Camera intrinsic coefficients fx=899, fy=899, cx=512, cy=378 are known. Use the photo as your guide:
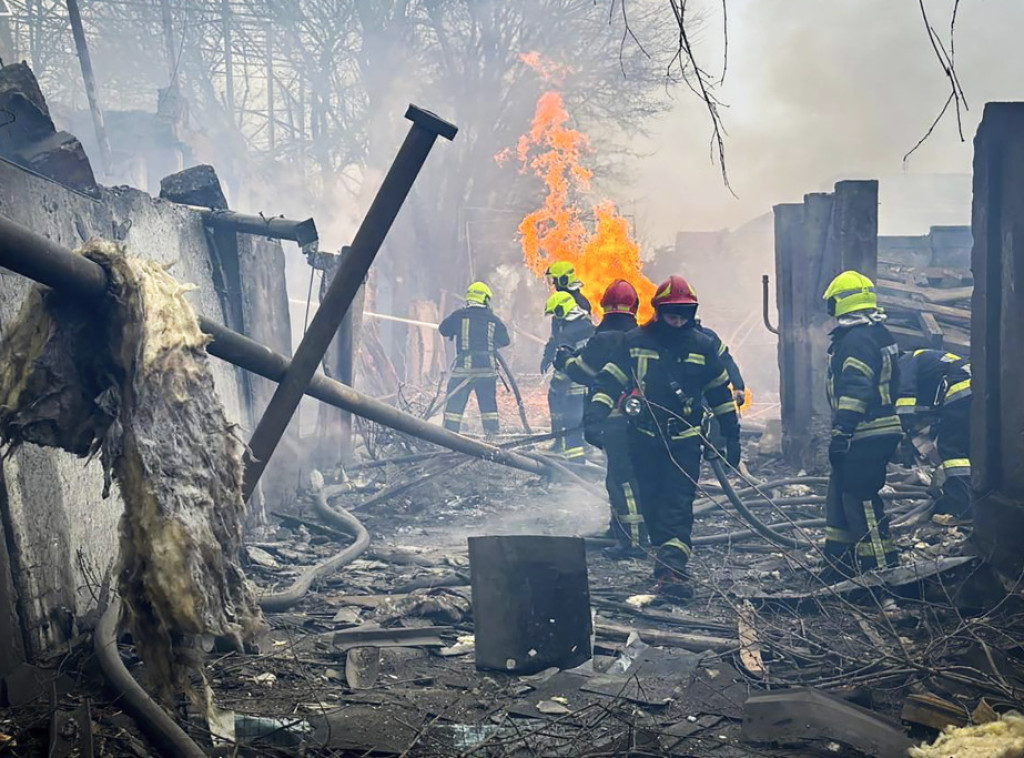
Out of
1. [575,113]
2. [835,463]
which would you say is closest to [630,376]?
[835,463]

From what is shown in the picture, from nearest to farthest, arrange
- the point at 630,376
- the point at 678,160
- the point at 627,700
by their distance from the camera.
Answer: the point at 627,700, the point at 630,376, the point at 678,160

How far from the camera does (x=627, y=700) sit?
13.5 ft

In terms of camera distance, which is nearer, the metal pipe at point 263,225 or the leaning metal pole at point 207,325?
the leaning metal pole at point 207,325

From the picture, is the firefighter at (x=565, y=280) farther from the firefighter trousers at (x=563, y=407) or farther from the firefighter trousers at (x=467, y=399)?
the firefighter trousers at (x=467, y=399)

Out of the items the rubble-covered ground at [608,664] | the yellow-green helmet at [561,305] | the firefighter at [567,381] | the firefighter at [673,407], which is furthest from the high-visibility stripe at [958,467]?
the yellow-green helmet at [561,305]

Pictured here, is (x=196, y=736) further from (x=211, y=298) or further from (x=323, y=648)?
(x=211, y=298)

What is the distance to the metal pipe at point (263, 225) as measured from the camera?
7059mm

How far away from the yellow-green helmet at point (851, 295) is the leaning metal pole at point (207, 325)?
3143mm

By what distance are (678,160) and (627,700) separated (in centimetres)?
2822

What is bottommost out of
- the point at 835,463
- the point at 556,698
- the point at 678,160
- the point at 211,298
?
the point at 556,698

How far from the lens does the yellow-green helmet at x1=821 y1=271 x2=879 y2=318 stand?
6383 millimetres

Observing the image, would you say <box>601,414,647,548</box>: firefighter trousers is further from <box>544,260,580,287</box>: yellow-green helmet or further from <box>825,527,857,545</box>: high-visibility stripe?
<box>544,260,580,287</box>: yellow-green helmet

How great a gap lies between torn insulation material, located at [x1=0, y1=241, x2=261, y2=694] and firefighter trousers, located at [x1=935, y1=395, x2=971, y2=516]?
644cm

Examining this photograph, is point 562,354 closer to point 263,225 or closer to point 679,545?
point 679,545
